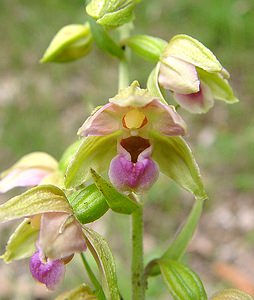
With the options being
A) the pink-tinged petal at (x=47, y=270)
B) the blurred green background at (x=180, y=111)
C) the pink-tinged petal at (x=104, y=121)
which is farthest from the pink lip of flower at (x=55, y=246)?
the blurred green background at (x=180, y=111)

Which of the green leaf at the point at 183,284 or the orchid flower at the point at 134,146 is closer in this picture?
the orchid flower at the point at 134,146

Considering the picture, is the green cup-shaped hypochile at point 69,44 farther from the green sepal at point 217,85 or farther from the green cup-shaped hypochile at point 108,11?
the green sepal at point 217,85

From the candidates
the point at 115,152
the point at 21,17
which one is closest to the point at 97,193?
the point at 115,152

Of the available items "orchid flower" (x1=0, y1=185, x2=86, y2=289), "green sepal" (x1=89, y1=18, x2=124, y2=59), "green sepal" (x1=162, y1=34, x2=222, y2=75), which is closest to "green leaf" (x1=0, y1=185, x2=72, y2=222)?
"orchid flower" (x1=0, y1=185, x2=86, y2=289)

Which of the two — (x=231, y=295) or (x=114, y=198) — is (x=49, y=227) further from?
(x=231, y=295)

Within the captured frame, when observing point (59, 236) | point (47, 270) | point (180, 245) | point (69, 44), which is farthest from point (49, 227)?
point (69, 44)

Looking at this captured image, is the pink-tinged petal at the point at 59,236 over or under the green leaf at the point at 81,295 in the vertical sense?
over
